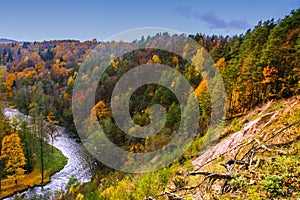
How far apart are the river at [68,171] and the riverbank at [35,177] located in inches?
25.9

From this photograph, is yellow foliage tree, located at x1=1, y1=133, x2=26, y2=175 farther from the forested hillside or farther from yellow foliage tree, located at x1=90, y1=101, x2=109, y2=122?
yellow foliage tree, located at x1=90, y1=101, x2=109, y2=122

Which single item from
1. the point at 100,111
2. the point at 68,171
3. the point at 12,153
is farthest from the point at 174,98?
the point at 12,153

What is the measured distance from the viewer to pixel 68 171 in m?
35.8

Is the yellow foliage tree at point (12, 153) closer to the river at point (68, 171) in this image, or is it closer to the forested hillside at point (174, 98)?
the forested hillside at point (174, 98)

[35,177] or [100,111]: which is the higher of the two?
[100,111]

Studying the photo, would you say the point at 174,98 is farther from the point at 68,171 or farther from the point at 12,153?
the point at 12,153

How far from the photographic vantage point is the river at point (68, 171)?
30344 mm

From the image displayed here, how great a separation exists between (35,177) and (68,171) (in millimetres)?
4159

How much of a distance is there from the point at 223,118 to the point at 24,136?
30.2 meters

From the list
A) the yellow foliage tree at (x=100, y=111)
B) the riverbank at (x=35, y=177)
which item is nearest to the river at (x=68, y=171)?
the riverbank at (x=35, y=177)

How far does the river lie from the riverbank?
66 centimetres

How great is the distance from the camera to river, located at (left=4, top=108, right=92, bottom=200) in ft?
99.6

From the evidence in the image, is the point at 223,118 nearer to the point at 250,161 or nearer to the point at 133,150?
the point at 133,150

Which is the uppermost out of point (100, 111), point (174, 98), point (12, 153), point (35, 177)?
point (174, 98)
